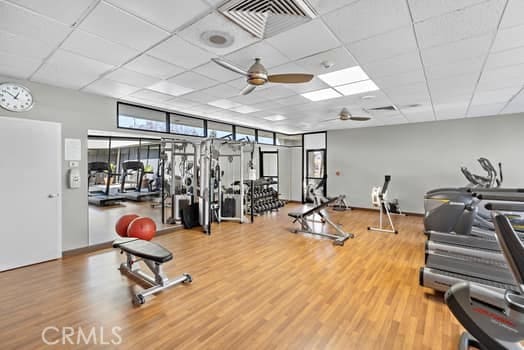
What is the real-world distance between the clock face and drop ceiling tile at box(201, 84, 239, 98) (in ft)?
8.53

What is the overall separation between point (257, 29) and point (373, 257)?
12.2ft

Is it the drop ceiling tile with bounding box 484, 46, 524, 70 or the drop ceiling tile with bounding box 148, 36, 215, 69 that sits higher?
the drop ceiling tile with bounding box 148, 36, 215, 69

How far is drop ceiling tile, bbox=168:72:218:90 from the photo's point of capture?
351 centimetres

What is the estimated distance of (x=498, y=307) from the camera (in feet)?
5.65

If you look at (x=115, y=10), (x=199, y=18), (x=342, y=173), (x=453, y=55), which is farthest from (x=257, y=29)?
(x=342, y=173)

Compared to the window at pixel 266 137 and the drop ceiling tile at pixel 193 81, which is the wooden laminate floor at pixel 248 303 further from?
the window at pixel 266 137

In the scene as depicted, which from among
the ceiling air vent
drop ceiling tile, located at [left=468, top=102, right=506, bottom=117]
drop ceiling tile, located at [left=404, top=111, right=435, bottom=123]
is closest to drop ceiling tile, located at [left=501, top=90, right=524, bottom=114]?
drop ceiling tile, located at [left=468, top=102, right=506, bottom=117]

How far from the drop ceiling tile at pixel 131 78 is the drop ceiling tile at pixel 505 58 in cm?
447

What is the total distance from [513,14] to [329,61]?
5.30 feet

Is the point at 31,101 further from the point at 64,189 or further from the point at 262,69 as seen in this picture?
the point at 262,69

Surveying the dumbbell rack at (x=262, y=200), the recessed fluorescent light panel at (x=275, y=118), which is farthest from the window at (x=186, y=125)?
the dumbbell rack at (x=262, y=200)

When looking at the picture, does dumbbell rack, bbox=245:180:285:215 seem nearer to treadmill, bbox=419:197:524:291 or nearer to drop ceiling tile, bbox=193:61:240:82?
drop ceiling tile, bbox=193:61:240:82

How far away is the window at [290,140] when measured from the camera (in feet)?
32.3

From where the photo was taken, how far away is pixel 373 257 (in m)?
3.93
